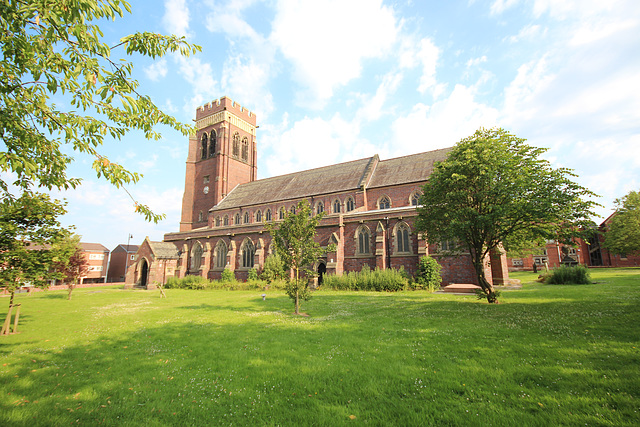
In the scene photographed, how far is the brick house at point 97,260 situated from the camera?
188 ft

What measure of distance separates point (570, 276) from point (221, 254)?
32.6 m

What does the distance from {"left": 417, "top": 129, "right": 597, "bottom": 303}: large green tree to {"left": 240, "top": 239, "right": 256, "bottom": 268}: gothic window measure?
20950mm

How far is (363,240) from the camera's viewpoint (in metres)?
24.7

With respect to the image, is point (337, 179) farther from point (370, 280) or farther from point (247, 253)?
point (370, 280)

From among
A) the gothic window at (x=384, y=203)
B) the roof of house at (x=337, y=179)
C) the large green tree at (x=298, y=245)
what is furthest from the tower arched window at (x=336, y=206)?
the large green tree at (x=298, y=245)

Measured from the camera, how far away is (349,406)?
13.4ft

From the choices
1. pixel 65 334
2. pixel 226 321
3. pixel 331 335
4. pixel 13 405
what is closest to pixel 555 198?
pixel 331 335

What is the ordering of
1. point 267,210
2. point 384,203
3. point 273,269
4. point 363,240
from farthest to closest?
point 267,210
point 384,203
point 273,269
point 363,240

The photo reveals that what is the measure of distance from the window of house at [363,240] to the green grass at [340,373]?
14822 millimetres

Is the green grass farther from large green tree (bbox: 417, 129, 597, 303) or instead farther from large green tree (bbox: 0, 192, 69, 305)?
large green tree (bbox: 417, 129, 597, 303)

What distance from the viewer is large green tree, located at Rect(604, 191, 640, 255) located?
119ft

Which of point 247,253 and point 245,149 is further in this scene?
point 245,149

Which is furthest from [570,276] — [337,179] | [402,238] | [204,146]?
[204,146]

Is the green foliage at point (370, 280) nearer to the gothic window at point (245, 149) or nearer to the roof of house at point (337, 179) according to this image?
the roof of house at point (337, 179)
